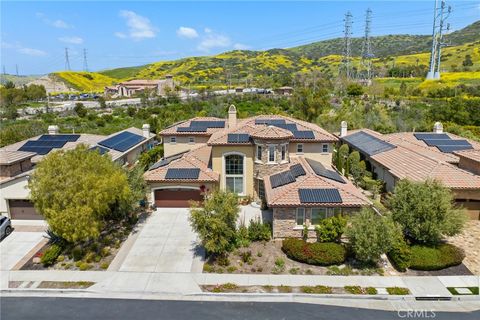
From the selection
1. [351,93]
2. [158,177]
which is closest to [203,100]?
[351,93]

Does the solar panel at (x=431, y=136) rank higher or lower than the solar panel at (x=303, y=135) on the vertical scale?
lower

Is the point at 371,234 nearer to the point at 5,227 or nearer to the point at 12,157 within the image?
the point at 5,227

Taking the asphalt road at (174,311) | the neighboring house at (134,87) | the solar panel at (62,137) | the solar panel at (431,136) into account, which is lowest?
the asphalt road at (174,311)

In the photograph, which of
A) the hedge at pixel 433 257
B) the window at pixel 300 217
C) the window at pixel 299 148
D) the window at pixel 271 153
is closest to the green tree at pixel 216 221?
the window at pixel 300 217

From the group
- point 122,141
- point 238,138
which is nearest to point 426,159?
point 238,138

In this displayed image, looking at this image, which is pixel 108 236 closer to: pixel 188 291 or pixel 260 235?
pixel 188 291

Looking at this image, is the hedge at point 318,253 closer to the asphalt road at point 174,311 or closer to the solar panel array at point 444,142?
the asphalt road at point 174,311

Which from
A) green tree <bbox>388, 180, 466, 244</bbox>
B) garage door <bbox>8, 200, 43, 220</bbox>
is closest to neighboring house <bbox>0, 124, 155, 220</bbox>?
garage door <bbox>8, 200, 43, 220</bbox>
